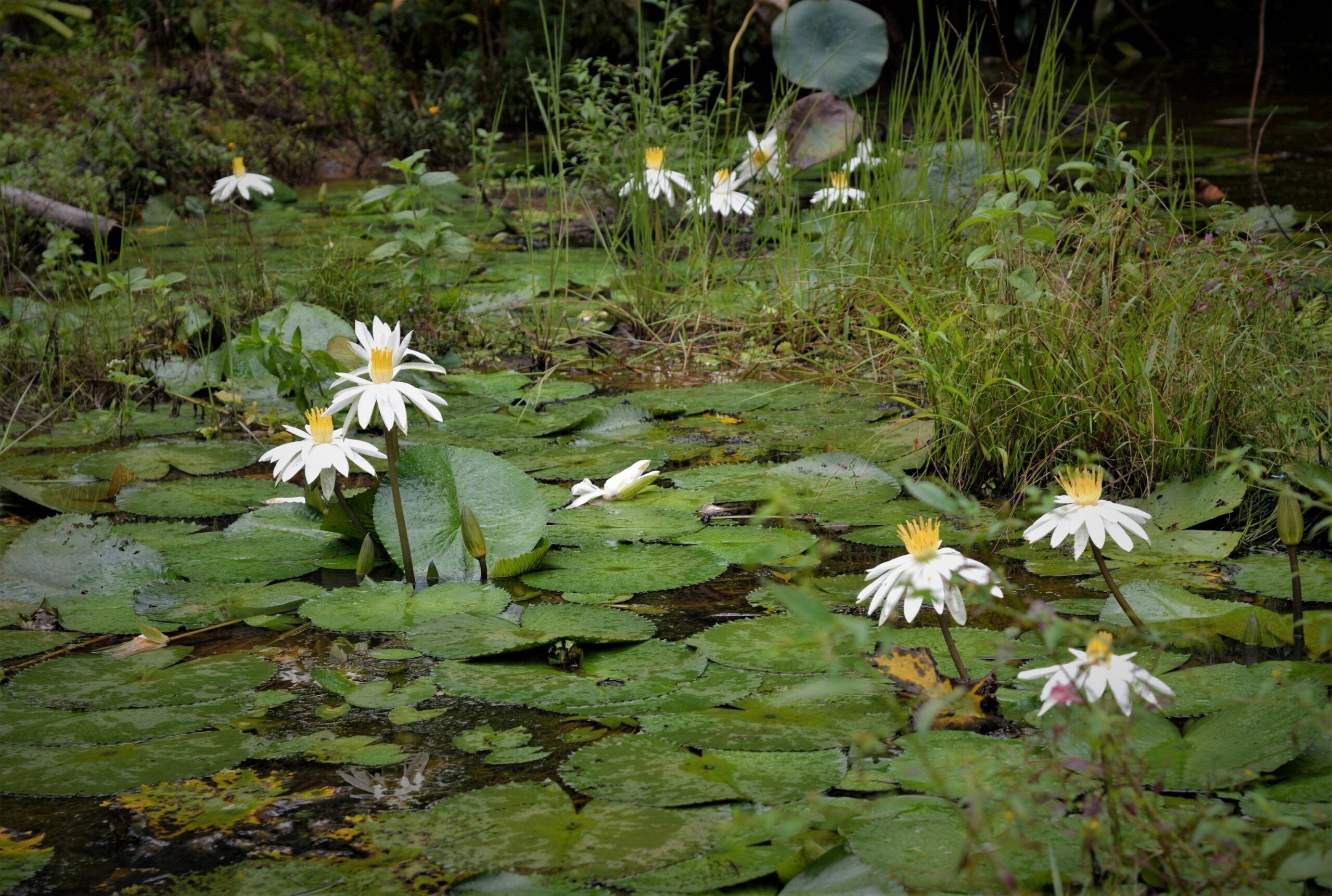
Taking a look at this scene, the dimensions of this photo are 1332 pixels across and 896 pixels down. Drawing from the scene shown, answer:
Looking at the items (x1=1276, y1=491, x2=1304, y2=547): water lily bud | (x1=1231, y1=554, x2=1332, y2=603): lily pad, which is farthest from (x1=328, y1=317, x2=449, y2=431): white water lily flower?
(x1=1231, y1=554, x2=1332, y2=603): lily pad

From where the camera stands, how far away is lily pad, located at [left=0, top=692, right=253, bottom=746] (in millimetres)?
1295

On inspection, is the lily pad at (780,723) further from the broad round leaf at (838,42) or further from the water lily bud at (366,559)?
the broad round leaf at (838,42)

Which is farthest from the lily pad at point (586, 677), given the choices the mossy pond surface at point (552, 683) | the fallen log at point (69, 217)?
the fallen log at point (69, 217)

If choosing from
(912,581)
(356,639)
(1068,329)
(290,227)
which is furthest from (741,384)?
(290,227)

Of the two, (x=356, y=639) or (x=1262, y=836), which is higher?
(x=1262, y=836)

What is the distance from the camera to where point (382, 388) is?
5.17ft

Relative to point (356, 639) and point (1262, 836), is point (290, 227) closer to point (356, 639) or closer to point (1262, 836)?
point (356, 639)

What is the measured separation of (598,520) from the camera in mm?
1961

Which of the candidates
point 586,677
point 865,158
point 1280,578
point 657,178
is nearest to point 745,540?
point 586,677

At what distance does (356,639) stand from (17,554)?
633mm

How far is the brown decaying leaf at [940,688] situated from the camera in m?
1.25

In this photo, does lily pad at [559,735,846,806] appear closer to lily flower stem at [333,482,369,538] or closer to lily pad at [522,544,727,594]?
lily pad at [522,544,727,594]

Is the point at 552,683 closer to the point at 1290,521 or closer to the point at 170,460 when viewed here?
the point at 1290,521

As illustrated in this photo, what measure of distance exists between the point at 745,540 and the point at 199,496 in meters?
1.02
